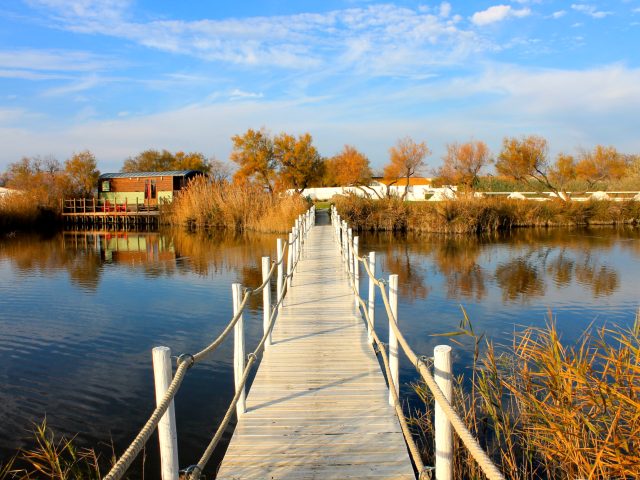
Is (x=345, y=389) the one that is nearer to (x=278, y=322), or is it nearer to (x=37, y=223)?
(x=278, y=322)

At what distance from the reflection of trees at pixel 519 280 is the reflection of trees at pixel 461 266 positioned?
2.05 ft

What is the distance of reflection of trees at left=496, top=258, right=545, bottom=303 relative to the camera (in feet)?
47.7

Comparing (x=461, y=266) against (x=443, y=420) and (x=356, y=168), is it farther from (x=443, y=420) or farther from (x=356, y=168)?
(x=356, y=168)

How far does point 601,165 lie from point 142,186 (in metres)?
50.0

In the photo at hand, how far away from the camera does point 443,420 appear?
3.07 m

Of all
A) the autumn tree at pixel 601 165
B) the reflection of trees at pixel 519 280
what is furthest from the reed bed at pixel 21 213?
the autumn tree at pixel 601 165

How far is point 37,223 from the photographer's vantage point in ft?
139

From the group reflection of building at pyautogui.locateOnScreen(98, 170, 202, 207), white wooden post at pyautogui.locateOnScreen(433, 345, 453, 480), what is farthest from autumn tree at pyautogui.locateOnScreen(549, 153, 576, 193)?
white wooden post at pyautogui.locateOnScreen(433, 345, 453, 480)

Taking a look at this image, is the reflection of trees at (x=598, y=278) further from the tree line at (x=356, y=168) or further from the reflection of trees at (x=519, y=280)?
the tree line at (x=356, y=168)

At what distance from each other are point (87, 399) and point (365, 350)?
13.6 feet

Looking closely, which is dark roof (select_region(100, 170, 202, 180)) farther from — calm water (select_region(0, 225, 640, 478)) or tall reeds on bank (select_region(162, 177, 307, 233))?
calm water (select_region(0, 225, 640, 478))

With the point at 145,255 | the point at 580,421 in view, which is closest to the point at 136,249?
the point at 145,255

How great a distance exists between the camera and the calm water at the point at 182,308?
7395mm

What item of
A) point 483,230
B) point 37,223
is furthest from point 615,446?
point 37,223
